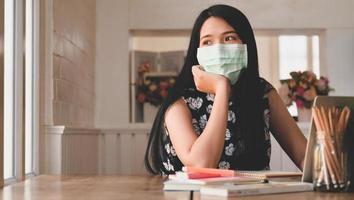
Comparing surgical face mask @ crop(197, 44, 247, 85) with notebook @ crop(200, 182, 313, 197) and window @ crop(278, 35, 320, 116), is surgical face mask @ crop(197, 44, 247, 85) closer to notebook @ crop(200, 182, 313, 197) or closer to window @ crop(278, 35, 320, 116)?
notebook @ crop(200, 182, 313, 197)

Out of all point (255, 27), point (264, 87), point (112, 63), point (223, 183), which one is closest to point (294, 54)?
point (255, 27)

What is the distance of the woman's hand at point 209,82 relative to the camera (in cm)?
190

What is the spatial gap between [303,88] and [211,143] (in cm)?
240

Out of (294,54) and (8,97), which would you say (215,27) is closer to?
(8,97)

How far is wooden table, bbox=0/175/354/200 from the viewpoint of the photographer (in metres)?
1.18

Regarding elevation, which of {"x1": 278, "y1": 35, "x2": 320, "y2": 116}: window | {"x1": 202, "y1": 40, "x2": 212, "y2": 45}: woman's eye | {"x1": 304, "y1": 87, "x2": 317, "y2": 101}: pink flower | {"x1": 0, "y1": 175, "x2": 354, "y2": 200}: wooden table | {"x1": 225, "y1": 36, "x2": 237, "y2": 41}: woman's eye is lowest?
{"x1": 0, "y1": 175, "x2": 354, "y2": 200}: wooden table

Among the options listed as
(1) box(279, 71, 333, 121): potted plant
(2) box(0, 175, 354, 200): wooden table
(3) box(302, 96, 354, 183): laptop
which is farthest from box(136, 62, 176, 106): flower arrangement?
(3) box(302, 96, 354, 183): laptop

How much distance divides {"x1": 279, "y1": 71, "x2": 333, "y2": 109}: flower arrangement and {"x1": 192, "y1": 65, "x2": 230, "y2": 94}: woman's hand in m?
2.18

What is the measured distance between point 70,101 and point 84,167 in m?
0.52

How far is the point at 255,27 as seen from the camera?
4203 mm

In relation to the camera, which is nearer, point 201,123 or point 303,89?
point 201,123

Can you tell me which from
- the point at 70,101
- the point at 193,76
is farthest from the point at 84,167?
the point at 193,76

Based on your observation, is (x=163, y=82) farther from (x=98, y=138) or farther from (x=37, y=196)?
(x=37, y=196)

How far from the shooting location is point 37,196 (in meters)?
1.23
